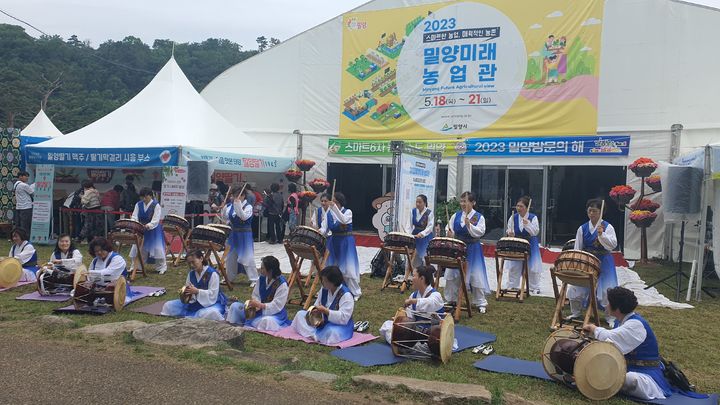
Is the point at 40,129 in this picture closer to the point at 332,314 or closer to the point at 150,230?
the point at 150,230

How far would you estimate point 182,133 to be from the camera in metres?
12.8

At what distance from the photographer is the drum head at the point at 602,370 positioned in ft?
14.4

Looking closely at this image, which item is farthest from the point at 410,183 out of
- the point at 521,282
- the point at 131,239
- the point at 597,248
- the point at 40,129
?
the point at 40,129

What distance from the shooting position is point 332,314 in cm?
591

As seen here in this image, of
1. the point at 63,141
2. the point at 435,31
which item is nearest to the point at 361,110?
the point at 435,31

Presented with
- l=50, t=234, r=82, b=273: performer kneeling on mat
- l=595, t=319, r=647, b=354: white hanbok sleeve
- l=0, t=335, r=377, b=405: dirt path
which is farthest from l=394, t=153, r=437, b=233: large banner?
l=0, t=335, r=377, b=405: dirt path

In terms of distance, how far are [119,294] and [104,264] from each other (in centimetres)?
45

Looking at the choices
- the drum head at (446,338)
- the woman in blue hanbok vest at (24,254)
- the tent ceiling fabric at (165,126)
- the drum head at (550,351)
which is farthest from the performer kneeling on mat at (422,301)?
the tent ceiling fabric at (165,126)

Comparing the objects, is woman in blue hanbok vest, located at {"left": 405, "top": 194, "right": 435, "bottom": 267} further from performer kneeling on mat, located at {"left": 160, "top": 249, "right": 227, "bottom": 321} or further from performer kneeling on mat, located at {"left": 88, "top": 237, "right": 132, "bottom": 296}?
performer kneeling on mat, located at {"left": 88, "top": 237, "right": 132, "bottom": 296}

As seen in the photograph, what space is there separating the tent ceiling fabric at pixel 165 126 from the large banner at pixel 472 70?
309cm

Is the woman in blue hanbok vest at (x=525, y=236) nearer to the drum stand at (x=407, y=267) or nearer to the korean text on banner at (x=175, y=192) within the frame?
the drum stand at (x=407, y=267)

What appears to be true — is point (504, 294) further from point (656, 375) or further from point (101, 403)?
point (101, 403)

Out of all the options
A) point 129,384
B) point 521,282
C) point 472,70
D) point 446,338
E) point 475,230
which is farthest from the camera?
point 472,70

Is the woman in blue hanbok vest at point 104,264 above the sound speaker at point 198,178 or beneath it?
beneath
